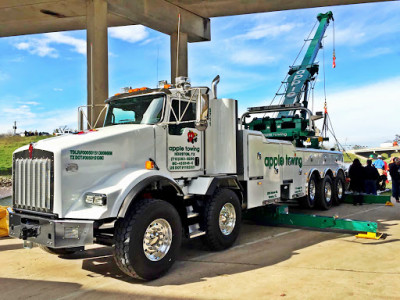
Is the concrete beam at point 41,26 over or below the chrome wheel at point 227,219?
over

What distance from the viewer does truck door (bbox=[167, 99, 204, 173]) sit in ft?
18.9

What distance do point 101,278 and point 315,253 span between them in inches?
135

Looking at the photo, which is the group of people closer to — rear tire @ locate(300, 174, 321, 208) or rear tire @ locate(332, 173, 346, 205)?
rear tire @ locate(332, 173, 346, 205)

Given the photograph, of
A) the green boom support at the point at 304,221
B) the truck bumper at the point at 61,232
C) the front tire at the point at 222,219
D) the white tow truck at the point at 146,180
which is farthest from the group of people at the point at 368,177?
the truck bumper at the point at 61,232

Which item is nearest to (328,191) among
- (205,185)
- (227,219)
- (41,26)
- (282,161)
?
(282,161)

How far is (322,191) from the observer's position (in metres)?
10.6

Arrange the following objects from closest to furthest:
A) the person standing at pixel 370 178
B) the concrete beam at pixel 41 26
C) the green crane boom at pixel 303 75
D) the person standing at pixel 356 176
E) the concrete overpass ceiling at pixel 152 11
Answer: the concrete overpass ceiling at pixel 152 11
the person standing at pixel 370 178
the person standing at pixel 356 176
the green crane boom at pixel 303 75
the concrete beam at pixel 41 26

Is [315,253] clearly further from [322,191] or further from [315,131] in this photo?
[315,131]

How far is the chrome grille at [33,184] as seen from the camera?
15.2ft

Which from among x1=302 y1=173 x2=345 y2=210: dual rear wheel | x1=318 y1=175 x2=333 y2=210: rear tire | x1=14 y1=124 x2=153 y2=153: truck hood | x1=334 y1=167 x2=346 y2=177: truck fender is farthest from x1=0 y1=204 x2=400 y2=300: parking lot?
x1=334 y1=167 x2=346 y2=177: truck fender

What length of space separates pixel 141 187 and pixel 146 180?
0.15 meters

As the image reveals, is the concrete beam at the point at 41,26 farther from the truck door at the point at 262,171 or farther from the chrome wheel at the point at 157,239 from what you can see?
the chrome wheel at the point at 157,239

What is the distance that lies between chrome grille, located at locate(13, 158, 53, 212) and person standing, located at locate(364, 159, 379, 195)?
1145 centimetres

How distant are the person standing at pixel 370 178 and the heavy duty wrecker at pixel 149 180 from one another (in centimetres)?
614
